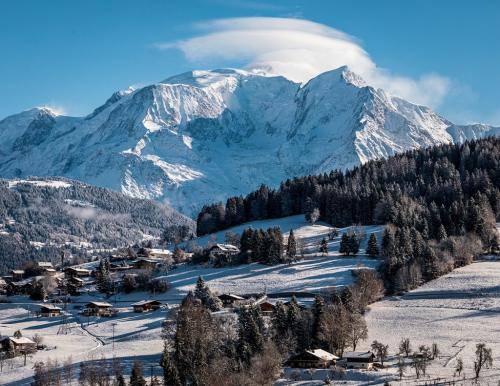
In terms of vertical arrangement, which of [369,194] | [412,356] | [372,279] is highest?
[369,194]

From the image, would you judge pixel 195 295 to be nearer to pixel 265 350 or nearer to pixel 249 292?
pixel 249 292

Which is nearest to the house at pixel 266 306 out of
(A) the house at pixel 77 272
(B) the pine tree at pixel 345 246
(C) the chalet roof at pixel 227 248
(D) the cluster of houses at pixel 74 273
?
(B) the pine tree at pixel 345 246

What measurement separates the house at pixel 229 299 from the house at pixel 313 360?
31.2 m

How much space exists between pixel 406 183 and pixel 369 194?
1148cm

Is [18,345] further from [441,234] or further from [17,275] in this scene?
[17,275]

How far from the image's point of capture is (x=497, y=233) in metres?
140

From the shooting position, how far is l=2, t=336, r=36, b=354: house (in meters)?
96.1

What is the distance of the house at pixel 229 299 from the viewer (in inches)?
4530

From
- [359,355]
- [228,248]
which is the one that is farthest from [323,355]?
[228,248]

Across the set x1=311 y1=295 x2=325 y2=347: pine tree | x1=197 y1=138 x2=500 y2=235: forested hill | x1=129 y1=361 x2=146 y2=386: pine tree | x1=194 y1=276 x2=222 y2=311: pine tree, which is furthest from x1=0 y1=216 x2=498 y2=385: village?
x1=129 y1=361 x2=146 y2=386: pine tree

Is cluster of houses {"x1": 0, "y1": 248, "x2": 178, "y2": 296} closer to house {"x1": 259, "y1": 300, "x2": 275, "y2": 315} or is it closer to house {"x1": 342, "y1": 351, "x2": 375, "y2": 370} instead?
house {"x1": 259, "y1": 300, "x2": 275, "y2": 315}

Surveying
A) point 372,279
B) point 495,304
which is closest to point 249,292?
point 372,279

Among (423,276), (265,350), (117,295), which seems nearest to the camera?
(265,350)

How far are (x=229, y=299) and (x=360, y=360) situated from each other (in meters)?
37.9
